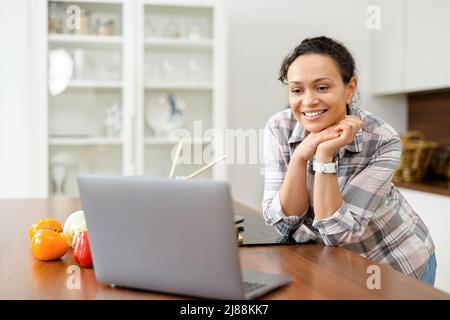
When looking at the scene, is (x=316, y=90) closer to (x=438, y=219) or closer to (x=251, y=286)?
(x=251, y=286)

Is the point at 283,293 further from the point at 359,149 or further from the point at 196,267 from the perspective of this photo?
the point at 359,149

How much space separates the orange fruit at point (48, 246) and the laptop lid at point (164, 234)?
9.0 inches

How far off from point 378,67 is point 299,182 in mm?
2925

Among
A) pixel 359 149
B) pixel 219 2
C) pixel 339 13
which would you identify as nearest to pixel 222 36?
pixel 219 2

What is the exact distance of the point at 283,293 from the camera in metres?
0.89

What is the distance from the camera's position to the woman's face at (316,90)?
1.37 metres

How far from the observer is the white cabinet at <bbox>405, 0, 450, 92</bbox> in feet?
10.9

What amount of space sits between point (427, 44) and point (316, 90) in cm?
236

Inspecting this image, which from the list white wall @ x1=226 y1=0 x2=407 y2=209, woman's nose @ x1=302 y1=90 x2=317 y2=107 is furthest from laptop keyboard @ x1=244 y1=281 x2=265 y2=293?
white wall @ x1=226 y1=0 x2=407 y2=209

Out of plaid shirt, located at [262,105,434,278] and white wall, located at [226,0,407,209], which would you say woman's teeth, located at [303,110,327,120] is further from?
white wall, located at [226,0,407,209]

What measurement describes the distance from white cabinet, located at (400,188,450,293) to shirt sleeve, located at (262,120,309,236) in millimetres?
1517

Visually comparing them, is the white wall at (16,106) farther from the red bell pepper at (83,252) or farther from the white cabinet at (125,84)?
the red bell pepper at (83,252)

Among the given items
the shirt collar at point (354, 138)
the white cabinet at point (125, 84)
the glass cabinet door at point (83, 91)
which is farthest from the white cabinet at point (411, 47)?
the shirt collar at point (354, 138)

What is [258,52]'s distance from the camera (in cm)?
400
